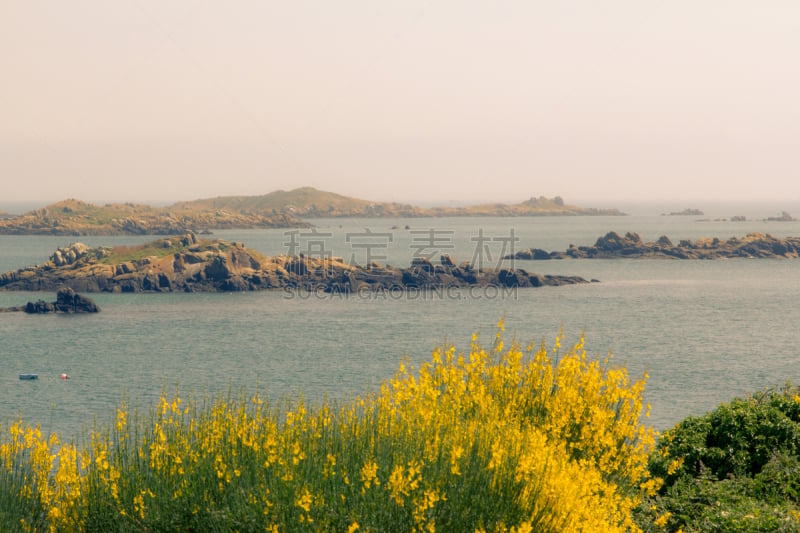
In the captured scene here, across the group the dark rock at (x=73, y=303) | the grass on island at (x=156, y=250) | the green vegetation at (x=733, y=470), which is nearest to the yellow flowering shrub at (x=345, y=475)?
the green vegetation at (x=733, y=470)

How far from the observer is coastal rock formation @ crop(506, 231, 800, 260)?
17588 centimetres

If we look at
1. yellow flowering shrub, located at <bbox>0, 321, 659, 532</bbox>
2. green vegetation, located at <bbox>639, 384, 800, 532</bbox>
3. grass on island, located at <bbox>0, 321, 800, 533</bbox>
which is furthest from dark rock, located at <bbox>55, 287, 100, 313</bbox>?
green vegetation, located at <bbox>639, 384, 800, 532</bbox>

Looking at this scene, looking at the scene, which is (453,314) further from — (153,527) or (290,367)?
(153,527)

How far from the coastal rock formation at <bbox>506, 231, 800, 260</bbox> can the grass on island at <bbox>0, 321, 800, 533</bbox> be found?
515 feet

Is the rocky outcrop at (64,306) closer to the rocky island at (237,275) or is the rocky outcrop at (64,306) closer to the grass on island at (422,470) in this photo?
the rocky island at (237,275)

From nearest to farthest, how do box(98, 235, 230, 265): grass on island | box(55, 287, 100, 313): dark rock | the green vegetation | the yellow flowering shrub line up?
the yellow flowering shrub → the green vegetation → box(55, 287, 100, 313): dark rock → box(98, 235, 230, 265): grass on island

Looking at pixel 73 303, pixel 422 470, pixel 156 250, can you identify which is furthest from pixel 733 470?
pixel 156 250

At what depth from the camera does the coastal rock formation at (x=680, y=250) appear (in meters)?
176

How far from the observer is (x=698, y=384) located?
61.1m

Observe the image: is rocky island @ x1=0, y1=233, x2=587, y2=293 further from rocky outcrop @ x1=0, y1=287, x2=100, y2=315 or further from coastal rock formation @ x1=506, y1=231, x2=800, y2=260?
coastal rock formation @ x1=506, y1=231, x2=800, y2=260

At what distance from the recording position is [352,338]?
81.8 metres

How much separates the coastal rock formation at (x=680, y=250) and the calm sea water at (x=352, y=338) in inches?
1571

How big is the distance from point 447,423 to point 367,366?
53.6m

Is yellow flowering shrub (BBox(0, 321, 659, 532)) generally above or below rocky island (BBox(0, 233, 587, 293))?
above
